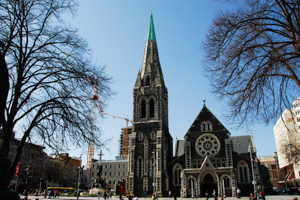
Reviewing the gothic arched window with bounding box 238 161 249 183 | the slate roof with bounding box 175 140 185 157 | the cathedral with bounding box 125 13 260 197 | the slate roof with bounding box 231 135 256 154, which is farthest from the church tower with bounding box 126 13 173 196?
the slate roof with bounding box 231 135 256 154

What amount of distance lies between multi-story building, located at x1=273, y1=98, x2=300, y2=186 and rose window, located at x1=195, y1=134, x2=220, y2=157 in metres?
9.05

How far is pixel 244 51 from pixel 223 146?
31.9 meters

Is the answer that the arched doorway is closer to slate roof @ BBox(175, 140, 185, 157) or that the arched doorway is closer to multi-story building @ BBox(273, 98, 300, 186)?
multi-story building @ BBox(273, 98, 300, 186)

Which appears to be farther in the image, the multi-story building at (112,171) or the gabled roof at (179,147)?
the multi-story building at (112,171)

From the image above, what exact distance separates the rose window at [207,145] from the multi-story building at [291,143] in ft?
29.7

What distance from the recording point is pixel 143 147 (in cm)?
4244

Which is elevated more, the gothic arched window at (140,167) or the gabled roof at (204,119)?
the gabled roof at (204,119)

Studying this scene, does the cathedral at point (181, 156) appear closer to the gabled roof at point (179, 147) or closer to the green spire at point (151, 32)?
the gabled roof at point (179, 147)

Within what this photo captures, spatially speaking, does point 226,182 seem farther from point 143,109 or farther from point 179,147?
point 143,109

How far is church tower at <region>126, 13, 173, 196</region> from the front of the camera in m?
40.1

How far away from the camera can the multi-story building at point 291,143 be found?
1207 cm

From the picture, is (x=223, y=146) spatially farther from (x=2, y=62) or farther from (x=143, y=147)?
(x=2, y=62)

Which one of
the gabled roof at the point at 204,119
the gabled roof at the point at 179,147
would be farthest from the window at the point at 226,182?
the gabled roof at the point at 179,147

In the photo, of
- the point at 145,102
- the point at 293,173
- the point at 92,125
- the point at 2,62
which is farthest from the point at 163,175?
the point at 293,173
